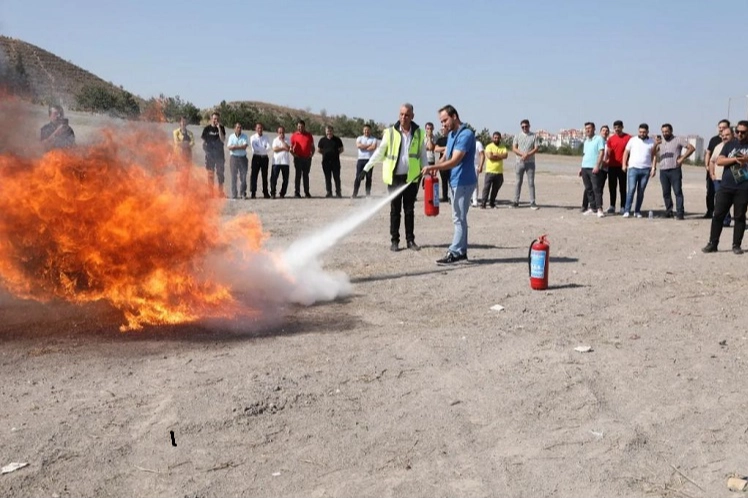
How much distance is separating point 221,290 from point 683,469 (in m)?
5.24

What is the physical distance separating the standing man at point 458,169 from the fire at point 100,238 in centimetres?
411

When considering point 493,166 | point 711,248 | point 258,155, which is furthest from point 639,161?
point 258,155

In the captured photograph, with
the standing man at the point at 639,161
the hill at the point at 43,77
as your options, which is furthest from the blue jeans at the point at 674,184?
the hill at the point at 43,77

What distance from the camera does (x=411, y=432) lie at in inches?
197

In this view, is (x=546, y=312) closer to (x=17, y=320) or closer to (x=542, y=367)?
(x=542, y=367)

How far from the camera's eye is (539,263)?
9250 millimetres

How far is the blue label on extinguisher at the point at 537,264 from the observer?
9.20m

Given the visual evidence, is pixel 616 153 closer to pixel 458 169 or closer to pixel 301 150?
pixel 458 169

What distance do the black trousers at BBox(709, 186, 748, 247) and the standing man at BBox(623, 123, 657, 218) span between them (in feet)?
14.2

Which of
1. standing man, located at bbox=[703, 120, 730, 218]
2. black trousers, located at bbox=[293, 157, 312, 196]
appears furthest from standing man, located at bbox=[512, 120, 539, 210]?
black trousers, located at bbox=[293, 157, 312, 196]

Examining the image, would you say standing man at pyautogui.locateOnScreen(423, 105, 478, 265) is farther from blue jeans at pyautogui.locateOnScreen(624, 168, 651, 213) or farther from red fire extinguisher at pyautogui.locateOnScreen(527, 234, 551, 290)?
blue jeans at pyautogui.locateOnScreen(624, 168, 651, 213)

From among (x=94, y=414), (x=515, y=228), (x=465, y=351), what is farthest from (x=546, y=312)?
(x=515, y=228)

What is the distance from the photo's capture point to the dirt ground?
4.40 m

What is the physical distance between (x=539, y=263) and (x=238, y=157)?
39.5ft
